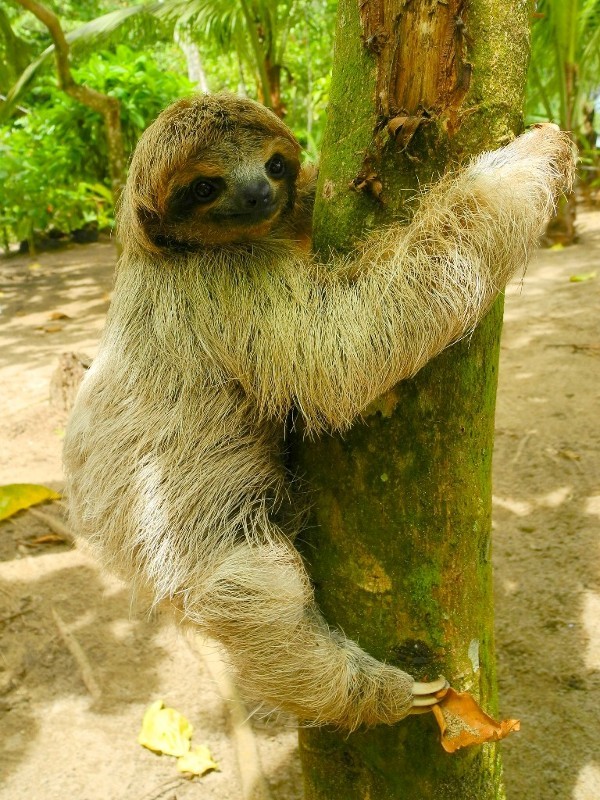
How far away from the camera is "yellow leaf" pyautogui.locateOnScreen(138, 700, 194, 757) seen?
4.68m

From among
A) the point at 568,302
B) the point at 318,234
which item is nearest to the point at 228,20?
the point at 568,302

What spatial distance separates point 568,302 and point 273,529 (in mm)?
9259

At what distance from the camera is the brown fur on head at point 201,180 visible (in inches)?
132

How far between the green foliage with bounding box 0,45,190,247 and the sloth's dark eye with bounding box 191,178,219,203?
13.0 m

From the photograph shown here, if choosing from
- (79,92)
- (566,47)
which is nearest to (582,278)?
(566,47)

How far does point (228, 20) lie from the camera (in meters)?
13.1

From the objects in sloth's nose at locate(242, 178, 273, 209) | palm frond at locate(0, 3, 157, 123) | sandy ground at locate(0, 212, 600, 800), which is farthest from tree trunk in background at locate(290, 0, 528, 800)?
palm frond at locate(0, 3, 157, 123)

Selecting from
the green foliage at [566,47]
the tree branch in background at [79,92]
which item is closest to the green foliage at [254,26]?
the tree branch in background at [79,92]

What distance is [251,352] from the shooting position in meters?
3.10

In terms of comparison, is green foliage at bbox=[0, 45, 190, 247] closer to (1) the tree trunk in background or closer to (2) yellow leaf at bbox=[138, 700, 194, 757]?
(2) yellow leaf at bbox=[138, 700, 194, 757]

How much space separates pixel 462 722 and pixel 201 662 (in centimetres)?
305

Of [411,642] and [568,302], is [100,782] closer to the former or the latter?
[411,642]

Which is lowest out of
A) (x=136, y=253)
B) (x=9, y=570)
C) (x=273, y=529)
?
(x=9, y=570)

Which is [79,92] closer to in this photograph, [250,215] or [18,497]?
[18,497]
